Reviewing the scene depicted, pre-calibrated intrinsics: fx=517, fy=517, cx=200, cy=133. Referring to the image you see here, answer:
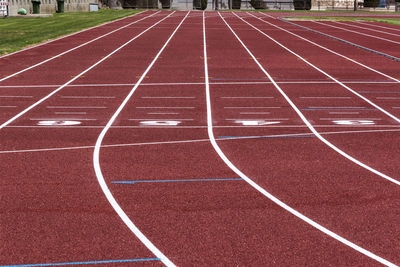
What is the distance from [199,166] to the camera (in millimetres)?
8047

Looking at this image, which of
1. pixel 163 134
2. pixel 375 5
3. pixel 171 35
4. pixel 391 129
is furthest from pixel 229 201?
pixel 375 5

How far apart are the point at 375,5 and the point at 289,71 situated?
58.9 meters

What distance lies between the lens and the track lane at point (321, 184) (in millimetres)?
5910

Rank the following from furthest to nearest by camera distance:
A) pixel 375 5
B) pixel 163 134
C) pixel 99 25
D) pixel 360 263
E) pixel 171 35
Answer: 1. pixel 375 5
2. pixel 99 25
3. pixel 171 35
4. pixel 163 134
5. pixel 360 263

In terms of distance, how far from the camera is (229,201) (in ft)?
22.0

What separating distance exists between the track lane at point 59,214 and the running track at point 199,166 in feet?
0.07

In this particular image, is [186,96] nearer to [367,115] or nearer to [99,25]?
[367,115]

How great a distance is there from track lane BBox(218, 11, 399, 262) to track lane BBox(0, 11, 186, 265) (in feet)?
7.54

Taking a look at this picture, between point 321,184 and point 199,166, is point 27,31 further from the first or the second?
point 321,184

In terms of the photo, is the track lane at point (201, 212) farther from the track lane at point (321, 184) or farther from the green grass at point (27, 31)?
the green grass at point (27, 31)

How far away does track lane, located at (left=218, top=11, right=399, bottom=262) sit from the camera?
233 inches

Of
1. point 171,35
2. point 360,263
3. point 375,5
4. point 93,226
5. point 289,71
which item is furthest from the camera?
point 375,5

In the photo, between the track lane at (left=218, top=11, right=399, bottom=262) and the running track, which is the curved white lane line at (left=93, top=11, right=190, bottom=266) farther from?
the track lane at (left=218, top=11, right=399, bottom=262)

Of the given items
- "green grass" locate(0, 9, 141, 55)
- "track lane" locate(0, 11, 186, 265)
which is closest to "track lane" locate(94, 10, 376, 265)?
"track lane" locate(0, 11, 186, 265)
